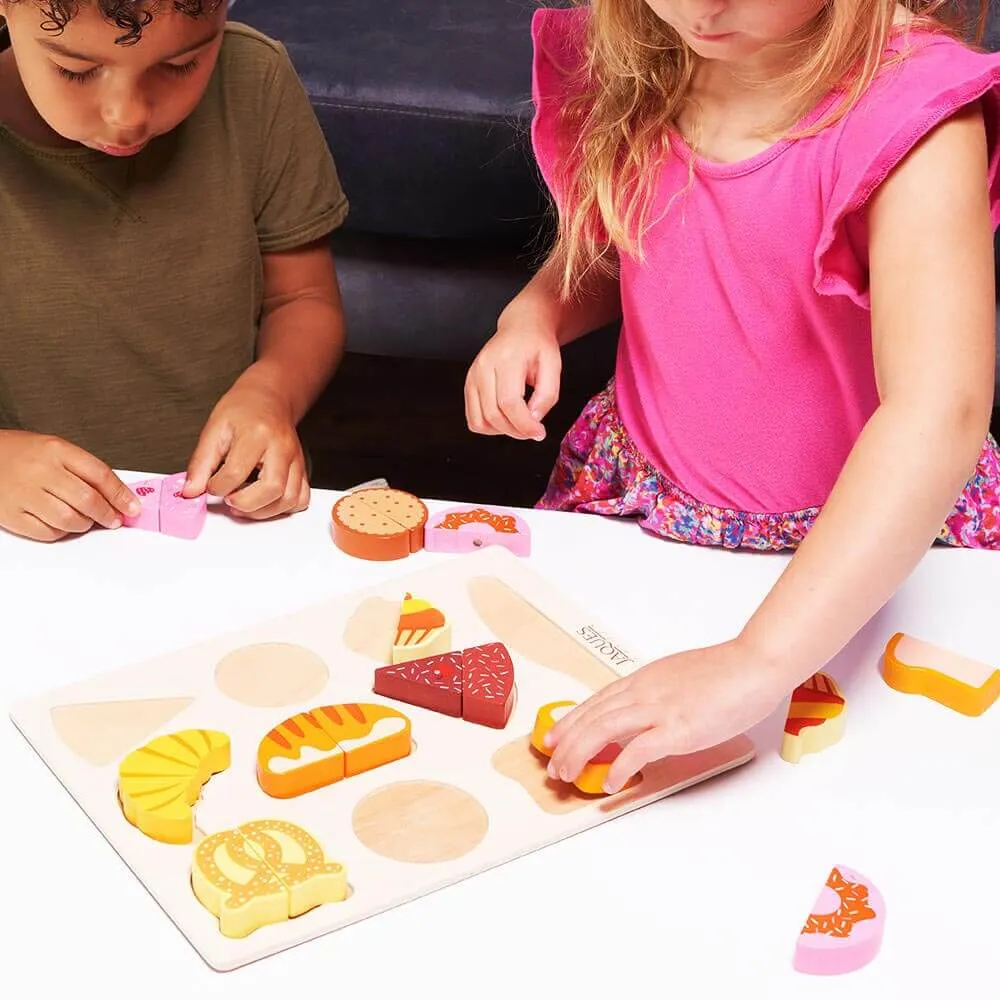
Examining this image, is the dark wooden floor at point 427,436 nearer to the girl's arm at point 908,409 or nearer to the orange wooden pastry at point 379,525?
the orange wooden pastry at point 379,525

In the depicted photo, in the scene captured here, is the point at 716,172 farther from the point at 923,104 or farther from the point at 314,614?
the point at 314,614

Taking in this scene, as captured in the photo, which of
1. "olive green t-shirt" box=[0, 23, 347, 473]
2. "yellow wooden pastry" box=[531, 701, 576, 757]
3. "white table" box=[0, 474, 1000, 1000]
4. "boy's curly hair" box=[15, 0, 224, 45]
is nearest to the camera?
"white table" box=[0, 474, 1000, 1000]

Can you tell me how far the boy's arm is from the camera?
39.4 inches

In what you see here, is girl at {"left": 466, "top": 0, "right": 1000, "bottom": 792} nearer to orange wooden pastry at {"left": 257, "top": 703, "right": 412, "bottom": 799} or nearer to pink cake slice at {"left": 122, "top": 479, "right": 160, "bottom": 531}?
orange wooden pastry at {"left": 257, "top": 703, "right": 412, "bottom": 799}

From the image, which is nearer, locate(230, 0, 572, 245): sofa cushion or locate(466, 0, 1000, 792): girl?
locate(466, 0, 1000, 792): girl

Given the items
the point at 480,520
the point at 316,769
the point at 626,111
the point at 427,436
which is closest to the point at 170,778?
the point at 316,769

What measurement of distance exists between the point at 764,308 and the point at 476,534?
23cm

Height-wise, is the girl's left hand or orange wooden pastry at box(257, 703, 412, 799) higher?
the girl's left hand

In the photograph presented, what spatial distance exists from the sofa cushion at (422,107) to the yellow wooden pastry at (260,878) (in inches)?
37.2

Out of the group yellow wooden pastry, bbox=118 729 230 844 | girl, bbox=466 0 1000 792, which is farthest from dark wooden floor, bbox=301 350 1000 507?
→ yellow wooden pastry, bbox=118 729 230 844

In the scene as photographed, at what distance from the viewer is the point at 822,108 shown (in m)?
0.74

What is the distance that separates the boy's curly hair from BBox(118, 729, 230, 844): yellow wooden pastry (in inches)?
15.6

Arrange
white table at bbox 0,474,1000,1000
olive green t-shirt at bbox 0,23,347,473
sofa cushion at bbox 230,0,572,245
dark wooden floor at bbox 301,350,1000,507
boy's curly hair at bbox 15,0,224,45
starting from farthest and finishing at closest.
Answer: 1. dark wooden floor at bbox 301,350,1000,507
2. sofa cushion at bbox 230,0,572,245
3. olive green t-shirt at bbox 0,23,347,473
4. boy's curly hair at bbox 15,0,224,45
5. white table at bbox 0,474,1000,1000

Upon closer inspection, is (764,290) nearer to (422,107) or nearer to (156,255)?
(156,255)
